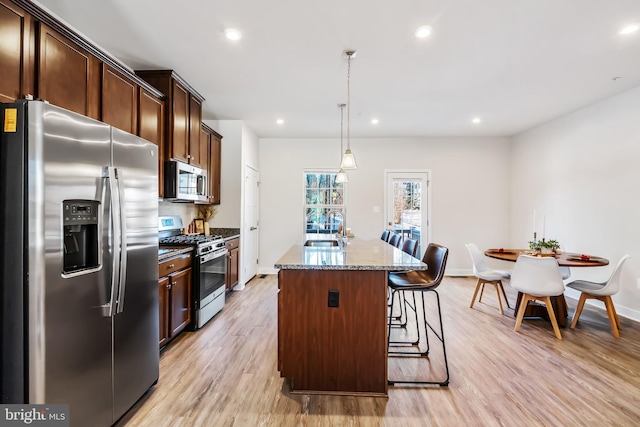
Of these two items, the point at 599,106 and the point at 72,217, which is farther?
the point at 599,106

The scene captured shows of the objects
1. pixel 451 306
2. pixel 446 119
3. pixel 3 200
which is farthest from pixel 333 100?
pixel 3 200

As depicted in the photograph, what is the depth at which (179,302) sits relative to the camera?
288cm

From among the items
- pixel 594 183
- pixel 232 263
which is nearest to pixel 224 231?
pixel 232 263

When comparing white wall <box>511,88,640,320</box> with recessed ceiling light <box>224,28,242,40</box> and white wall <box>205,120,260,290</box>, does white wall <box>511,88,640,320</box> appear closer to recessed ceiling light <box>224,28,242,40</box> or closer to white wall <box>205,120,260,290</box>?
recessed ceiling light <box>224,28,242,40</box>

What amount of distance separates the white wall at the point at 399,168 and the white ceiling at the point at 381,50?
5.05 ft

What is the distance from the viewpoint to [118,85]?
8.31 feet

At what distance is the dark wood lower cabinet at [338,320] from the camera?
204 cm

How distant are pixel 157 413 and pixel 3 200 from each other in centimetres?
144

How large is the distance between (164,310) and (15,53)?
77.4 inches

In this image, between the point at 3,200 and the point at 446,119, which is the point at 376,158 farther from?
the point at 3,200

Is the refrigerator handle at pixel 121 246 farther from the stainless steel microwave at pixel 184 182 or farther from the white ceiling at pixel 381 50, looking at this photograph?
the stainless steel microwave at pixel 184 182

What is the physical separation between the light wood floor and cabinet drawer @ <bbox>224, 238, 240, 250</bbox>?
1.08m

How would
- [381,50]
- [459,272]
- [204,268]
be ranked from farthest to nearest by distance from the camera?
[459,272]
[204,268]
[381,50]

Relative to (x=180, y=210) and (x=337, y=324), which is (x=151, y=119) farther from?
(x=337, y=324)
